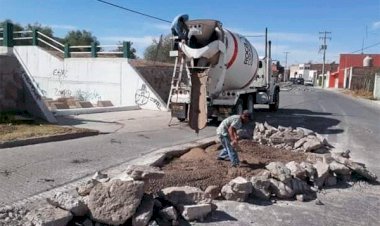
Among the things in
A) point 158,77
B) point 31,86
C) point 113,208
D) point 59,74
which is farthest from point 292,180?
point 59,74

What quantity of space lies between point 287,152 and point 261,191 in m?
3.55

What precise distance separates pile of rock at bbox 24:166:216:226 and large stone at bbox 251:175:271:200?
3.85 feet

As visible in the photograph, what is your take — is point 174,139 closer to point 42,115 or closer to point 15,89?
point 42,115

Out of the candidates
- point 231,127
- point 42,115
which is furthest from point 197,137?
point 42,115

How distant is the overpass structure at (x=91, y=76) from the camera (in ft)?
64.1

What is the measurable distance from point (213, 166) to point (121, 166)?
1789 millimetres

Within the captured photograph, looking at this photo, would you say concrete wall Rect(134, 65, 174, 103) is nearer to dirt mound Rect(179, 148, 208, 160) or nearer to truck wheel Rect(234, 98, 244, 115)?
truck wheel Rect(234, 98, 244, 115)

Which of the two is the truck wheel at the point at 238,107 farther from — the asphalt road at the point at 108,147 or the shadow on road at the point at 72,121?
the shadow on road at the point at 72,121

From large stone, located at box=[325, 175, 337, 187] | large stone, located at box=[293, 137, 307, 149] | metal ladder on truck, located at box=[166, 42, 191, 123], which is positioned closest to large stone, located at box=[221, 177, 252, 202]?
large stone, located at box=[325, 175, 337, 187]

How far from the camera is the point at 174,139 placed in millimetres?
11547

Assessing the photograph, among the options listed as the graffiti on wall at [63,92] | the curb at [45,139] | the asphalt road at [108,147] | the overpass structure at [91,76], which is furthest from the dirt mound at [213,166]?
the graffiti on wall at [63,92]

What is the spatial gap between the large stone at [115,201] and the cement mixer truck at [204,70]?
660 cm

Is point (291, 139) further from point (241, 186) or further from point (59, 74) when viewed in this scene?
point (59, 74)

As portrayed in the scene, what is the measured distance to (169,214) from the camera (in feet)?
17.7
